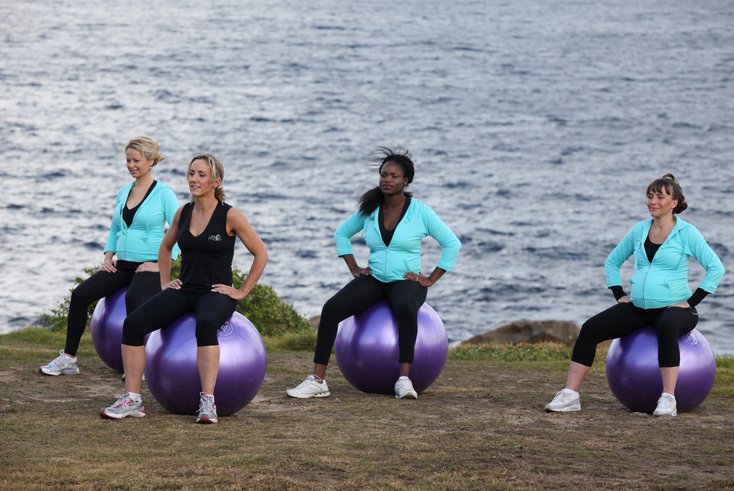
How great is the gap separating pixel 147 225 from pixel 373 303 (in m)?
2.25

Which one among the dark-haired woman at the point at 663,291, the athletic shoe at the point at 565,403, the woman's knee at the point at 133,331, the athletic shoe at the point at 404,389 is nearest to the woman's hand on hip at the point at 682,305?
the dark-haired woman at the point at 663,291

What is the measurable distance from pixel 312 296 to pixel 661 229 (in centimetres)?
2226

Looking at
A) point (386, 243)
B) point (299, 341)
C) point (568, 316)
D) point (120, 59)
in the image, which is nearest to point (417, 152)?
point (568, 316)

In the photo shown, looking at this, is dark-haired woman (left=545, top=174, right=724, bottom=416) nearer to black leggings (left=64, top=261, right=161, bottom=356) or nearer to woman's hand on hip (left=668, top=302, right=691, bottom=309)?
woman's hand on hip (left=668, top=302, right=691, bottom=309)

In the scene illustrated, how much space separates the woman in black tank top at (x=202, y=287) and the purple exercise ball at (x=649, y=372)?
3342 millimetres

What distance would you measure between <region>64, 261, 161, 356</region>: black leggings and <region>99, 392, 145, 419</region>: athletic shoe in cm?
179

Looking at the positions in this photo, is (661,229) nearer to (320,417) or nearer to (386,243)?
(386,243)

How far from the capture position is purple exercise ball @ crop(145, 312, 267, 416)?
922 centimetres

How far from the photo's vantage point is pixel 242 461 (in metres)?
7.59

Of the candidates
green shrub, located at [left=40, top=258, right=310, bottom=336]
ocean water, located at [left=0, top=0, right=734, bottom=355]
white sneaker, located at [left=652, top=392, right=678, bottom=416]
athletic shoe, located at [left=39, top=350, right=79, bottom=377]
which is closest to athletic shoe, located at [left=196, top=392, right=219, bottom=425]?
athletic shoe, located at [left=39, top=350, right=79, bottom=377]

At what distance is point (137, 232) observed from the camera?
11.0 meters

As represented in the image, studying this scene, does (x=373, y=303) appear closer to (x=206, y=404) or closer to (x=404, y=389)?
(x=404, y=389)

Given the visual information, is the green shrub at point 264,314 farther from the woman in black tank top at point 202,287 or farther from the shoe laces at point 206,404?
the shoe laces at point 206,404

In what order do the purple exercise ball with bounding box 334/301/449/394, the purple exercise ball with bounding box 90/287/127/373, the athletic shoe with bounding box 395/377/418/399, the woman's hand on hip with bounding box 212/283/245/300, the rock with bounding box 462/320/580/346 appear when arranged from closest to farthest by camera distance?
the woman's hand on hip with bounding box 212/283/245/300 < the athletic shoe with bounding box 395/377/418/399 < the purple exercise ball with bounding box 334/301/449/394 < the purple exercise ball with bounding box 90/287/127/373 < the rock with bounding box 462/320/580/346
